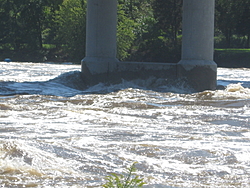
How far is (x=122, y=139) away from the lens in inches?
353

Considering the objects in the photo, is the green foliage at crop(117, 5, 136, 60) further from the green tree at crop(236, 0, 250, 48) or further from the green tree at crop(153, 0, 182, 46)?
the green tree at crop(236, 0, 250, 48)

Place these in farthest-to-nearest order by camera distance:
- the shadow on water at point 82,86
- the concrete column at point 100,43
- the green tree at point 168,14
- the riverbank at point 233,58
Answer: the green tree at point 168,14
the riverbank at point 233,58
the concrete column at point 100,43
the shadow on water at point 82,86

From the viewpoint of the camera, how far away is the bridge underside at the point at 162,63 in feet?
61.5

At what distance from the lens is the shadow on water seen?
1808 cm

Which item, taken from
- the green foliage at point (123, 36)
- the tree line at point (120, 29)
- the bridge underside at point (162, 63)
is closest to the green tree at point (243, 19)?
the tree line at point (120, 29)

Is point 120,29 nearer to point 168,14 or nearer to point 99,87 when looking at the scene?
point 168,14

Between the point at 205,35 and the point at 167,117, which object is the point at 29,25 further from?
the point at 167,117

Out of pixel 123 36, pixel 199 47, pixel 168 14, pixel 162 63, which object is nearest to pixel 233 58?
pixel 168 14

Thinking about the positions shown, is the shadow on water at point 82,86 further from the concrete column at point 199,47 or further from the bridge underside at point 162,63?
the concrete column at point 199,47

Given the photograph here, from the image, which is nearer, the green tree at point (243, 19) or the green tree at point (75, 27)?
the green tree at point (75, 27)

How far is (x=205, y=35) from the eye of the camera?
61.9 ft

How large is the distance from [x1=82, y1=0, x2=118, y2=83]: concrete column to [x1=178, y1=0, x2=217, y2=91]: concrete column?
10.2 ft

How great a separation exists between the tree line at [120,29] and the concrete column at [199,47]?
28.6 meters

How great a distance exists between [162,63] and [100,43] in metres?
2.68
